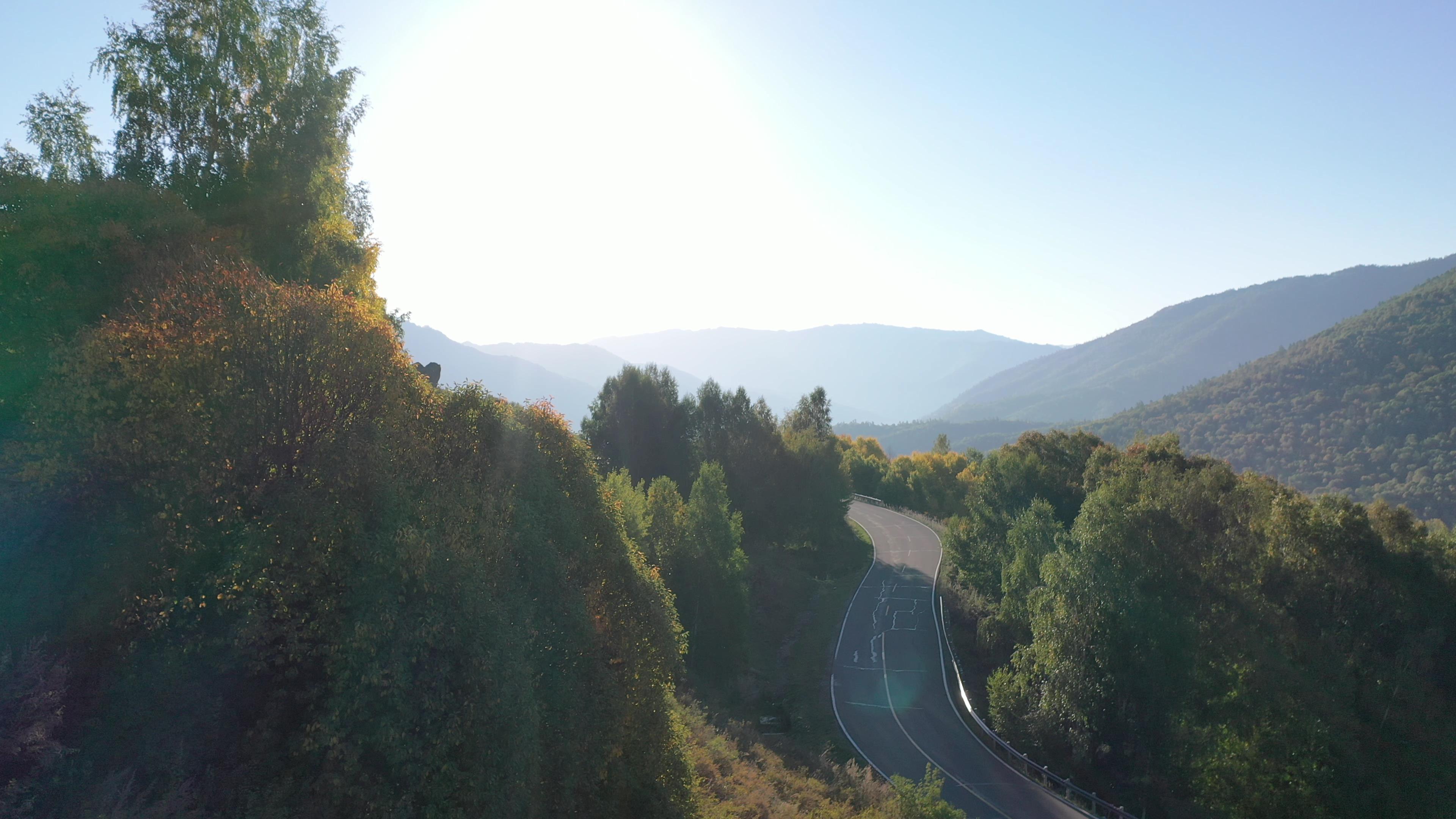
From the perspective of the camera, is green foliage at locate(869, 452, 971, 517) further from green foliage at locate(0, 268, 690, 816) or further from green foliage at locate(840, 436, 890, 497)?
green foliage at locate(0, 268, 690, 816)

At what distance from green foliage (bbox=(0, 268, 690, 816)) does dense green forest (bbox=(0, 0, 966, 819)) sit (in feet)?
0.12

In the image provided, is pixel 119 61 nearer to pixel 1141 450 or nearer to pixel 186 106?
pixel 186 106

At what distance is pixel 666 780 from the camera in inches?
487

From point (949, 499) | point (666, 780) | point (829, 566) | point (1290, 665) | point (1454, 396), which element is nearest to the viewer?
point (666, 780)

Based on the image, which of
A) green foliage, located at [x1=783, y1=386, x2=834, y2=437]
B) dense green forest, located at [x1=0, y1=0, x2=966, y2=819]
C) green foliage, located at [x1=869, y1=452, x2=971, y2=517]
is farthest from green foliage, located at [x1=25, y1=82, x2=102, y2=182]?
green foliage, located at [x1=869, y1=452, x2=971, y2=517]

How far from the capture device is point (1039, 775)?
81.3 ft

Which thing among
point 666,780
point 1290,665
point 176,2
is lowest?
point 1290,665

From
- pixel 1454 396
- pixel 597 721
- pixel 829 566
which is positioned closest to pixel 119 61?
pixel 597 721

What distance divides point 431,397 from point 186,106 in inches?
357

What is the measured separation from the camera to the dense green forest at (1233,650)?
19.9 metres

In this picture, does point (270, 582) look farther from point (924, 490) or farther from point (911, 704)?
point (924, 490)

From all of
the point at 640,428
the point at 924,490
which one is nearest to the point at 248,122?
the point at 640,428

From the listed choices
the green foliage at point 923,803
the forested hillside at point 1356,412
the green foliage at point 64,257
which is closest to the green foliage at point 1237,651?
the green foliage at point 923,803

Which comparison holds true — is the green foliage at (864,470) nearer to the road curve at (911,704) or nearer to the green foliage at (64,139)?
the road curve at (911,704)
